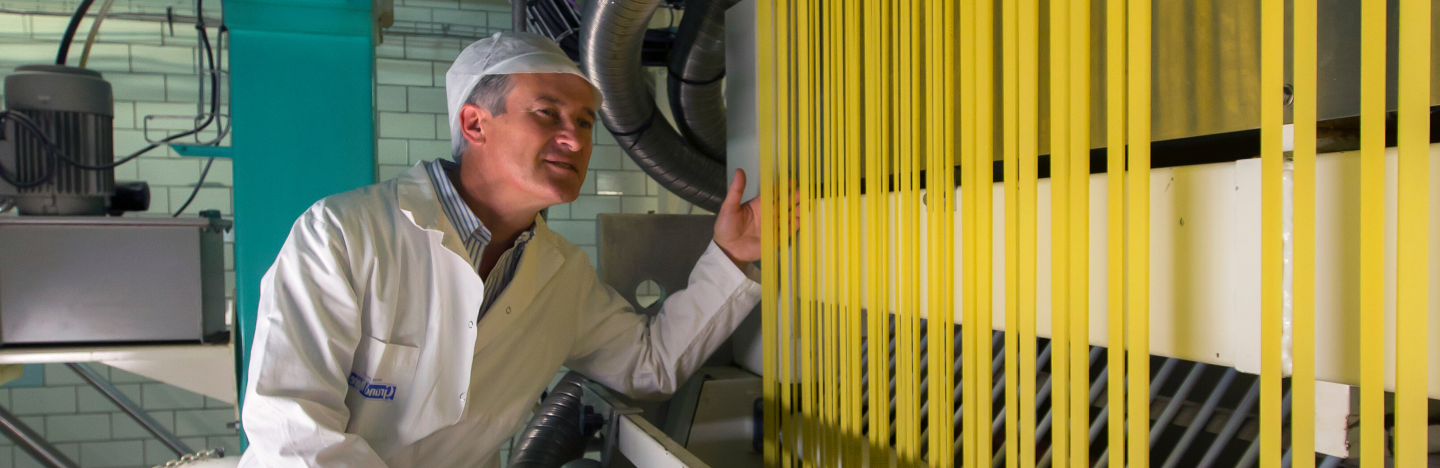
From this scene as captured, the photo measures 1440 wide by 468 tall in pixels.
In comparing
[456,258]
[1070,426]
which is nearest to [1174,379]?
[1070,426]

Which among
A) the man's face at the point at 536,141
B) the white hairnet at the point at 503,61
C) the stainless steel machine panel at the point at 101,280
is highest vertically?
the white hairnet at the point at 503,61

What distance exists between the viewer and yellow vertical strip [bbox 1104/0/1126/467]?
534 millimetres

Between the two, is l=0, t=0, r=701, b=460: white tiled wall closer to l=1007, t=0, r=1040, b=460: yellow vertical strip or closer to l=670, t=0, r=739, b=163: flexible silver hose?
l=670, t=0, r=739, b=163: flexible silver hose

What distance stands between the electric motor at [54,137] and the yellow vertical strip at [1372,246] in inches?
94.7

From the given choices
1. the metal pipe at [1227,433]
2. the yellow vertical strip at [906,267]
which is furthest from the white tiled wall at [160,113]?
the metal pipe at [1227,433]

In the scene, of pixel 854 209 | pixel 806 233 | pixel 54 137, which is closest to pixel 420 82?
pixel 54 137

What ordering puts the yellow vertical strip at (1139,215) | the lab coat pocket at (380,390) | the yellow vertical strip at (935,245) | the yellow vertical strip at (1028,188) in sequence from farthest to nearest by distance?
1. the lab coat pocket at (380,390)
2. the yellow vertical strip at (935,245)
3. the yellow vertical strip at (1028,188)
4. the yellow vertical strip at (1139,215)

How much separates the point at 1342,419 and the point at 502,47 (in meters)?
1.31

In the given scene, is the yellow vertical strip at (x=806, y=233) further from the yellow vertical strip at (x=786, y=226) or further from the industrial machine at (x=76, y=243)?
the industrial machine at (x=76, y=243)

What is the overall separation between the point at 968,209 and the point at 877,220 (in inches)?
7.6

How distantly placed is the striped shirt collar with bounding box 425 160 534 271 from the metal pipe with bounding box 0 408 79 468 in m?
2.15

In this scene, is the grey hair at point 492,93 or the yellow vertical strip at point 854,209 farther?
the grey hair at point 492,93

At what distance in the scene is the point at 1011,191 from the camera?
0.65 metres

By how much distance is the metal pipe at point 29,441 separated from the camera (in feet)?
8.27
